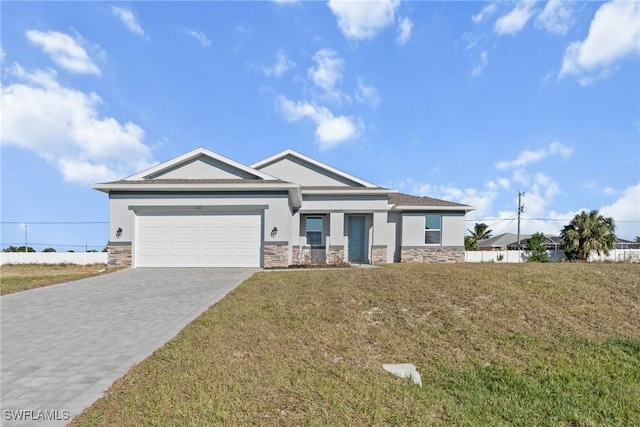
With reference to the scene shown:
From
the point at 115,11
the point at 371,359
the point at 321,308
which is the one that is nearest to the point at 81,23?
the point at 115,11

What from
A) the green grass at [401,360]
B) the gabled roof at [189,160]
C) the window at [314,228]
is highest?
the gabled roof at [189,160]

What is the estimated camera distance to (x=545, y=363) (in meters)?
4.63

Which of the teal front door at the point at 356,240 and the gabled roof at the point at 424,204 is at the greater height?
the gabled roof at the point at 424,204

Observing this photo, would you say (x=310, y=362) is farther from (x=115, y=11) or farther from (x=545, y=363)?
(x=115, y=11)

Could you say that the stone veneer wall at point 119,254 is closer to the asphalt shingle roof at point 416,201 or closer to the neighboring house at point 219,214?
the neighboring house at point 219,214

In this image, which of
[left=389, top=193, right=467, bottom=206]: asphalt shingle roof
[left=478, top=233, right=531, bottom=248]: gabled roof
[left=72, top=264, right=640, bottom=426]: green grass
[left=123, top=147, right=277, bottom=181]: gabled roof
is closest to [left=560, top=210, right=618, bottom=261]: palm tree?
[left=389, top=193, right=467, bottom=206]: asphalt shingle roof

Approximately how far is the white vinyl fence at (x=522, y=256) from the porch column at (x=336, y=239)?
33.1ft

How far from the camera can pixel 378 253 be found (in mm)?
18312

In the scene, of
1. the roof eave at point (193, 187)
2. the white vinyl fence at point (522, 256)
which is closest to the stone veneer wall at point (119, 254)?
the roof eave at point (193, 187)

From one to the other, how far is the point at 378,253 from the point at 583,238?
17.0 metres

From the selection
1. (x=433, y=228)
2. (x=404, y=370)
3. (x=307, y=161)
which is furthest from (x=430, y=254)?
(x=404, y=370)

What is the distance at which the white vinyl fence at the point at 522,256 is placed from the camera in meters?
23.7

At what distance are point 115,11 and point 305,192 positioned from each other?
10749 mm

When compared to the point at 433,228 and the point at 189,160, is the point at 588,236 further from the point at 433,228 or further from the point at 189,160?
the point at 189,160
